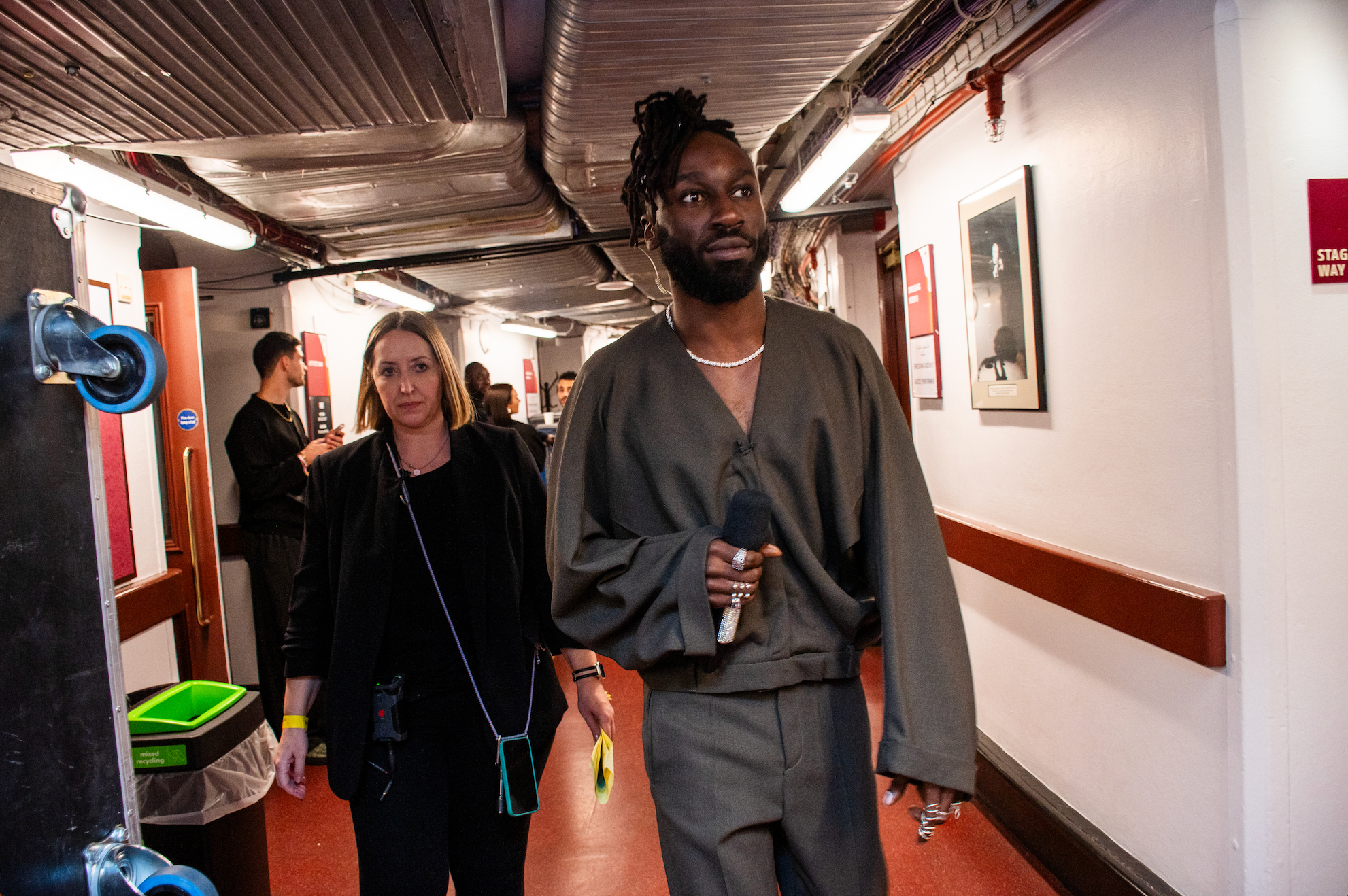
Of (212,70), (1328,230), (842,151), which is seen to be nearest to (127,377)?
(212,70)

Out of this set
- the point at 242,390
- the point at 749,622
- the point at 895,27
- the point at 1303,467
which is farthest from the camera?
the point at 242,390

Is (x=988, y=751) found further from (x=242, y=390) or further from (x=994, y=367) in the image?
(x=242, y=390)

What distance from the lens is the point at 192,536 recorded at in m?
3.89

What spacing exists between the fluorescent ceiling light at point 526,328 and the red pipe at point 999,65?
720cm

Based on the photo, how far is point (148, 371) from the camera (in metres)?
1.20

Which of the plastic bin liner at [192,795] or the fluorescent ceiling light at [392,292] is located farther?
the fluorescent ceiling light at [392,292]

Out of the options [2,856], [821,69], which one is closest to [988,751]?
[821,69]

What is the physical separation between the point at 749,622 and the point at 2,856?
1.07m

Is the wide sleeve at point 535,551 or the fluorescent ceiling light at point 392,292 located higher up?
the fluorescent ceiling light at point 392,292

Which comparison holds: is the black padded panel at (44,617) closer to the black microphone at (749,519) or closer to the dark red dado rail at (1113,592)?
the black microphone at (749,519)

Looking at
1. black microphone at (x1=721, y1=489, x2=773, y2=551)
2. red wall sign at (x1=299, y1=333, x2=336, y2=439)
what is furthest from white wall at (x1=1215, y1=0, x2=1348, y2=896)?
red wall sign at (x1=299, y1=333, x2=336, y2=439)

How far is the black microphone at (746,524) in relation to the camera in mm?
1168

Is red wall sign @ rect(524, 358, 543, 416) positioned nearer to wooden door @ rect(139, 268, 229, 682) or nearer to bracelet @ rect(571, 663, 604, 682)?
wooden door @ rect(139, 268, 229, 682)

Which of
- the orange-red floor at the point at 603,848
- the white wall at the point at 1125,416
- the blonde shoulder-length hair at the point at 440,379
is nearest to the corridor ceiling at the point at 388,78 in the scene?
the white wall at the point at 1125,416
